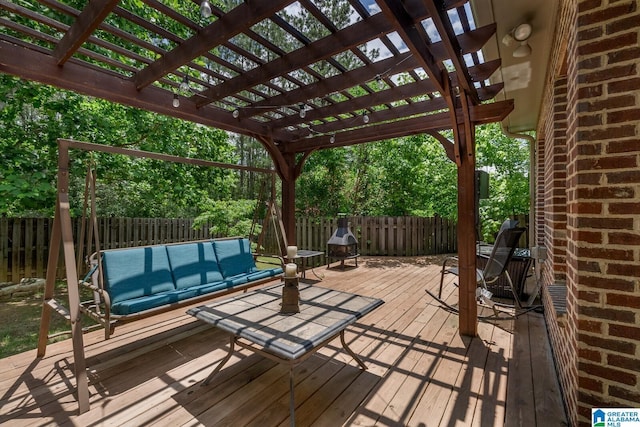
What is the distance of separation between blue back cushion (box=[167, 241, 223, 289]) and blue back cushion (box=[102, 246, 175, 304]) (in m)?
0.08

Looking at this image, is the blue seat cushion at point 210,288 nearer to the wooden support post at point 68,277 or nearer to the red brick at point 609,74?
the wooden support post at point 68,277

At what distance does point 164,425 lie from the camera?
1.75 meters

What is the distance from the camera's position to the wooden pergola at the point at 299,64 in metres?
1.95

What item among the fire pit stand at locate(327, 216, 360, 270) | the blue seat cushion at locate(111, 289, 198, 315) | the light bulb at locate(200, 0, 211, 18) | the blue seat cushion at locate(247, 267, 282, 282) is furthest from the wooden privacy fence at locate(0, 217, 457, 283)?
the light bulb at locate(200, 0, 211, 18)

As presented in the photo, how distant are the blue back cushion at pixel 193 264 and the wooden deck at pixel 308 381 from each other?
49cm

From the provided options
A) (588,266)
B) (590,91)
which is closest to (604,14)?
(590,91)

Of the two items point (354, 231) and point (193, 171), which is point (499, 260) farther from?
point (193, 171)

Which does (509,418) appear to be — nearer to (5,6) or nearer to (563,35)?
(563,35)

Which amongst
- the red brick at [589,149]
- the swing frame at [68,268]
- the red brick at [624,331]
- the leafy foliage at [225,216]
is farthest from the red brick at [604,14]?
the leafy foliage at [225,216]

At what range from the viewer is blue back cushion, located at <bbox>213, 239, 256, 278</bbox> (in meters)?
3.71

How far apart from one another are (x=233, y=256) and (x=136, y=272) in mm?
1186

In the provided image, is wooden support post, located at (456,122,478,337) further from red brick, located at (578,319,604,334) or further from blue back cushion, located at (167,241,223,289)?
blue back cushion, located at (167,241,223,289)

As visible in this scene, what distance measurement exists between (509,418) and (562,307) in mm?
819

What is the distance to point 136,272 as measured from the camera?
2887mm
